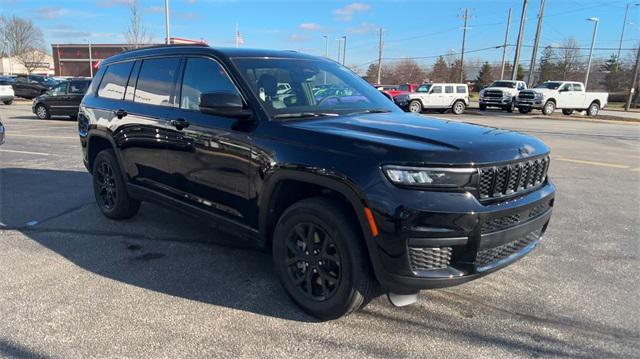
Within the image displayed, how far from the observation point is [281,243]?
3.42 metres

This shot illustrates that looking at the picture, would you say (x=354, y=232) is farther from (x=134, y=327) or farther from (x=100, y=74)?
(x=100, y=74)

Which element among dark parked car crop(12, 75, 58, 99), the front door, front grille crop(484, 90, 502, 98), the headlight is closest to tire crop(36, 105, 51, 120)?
dark parked car crop(12, 75, 58, 99)

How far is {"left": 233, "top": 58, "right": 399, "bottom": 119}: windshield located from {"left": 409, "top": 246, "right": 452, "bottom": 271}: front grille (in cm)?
143

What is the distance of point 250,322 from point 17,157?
8.83m

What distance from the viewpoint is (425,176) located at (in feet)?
8.96

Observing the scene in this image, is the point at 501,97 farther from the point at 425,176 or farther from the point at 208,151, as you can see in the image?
the point at 425,176

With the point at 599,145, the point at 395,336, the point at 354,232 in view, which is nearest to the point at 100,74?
the point at 354,232

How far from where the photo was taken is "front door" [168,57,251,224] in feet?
12.0

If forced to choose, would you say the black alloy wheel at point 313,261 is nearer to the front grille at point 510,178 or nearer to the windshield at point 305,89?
the windshield at point 305,89

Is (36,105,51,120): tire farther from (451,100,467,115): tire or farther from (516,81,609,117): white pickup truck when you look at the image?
(516,81,609,117): white pickup truck

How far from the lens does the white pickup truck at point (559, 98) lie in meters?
29.2

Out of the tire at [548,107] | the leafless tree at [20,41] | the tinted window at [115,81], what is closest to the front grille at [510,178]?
the tinted window at [115,81]

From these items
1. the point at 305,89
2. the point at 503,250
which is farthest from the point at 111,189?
the point at 503,250

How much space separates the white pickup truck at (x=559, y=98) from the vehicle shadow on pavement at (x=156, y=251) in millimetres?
28597
